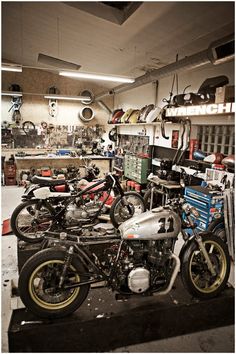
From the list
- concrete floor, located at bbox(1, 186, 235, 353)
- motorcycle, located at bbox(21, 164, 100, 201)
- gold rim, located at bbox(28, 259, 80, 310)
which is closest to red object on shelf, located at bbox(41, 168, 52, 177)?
motorcycle, located at bbox(21, 164, 100, 201)

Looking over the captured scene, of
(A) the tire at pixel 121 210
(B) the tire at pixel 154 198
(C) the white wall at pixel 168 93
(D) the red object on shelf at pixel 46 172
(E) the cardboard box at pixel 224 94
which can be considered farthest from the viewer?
(D) the red object on shelf at pixel 46 172

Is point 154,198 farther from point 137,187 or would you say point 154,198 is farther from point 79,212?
point 79,212

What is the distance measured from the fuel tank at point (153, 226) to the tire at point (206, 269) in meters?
0.24

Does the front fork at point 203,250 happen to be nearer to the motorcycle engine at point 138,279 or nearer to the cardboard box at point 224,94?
the motorcycle engine at point 138,279

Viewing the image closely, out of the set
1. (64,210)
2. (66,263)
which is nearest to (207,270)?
(66,263)

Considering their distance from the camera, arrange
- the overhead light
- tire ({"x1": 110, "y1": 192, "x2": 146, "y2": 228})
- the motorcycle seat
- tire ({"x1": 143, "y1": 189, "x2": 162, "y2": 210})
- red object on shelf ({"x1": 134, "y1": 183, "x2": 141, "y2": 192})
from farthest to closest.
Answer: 1. red object on shelf ({"x1": 134, "y1": 183, "x2": 141, "y2": 192})
2. tire ({"x1": 143, "y1": 189, "x2": 162, "y2": 210})
3. the overhead light
4. tire ({"x1": 110, "y1": 192, "x2": 146, "y2": 228})
5. the motorcycle seat

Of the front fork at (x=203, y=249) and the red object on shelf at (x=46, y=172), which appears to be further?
the red object on shelf at (x=46, y=172)

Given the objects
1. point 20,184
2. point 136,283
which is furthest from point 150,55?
point 20,184

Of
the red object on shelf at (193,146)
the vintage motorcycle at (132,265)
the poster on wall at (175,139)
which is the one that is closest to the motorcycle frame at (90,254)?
the vintage motorcycle at (132,265)

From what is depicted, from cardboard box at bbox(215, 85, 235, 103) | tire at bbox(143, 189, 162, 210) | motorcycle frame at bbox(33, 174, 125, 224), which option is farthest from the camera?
tire at bbox(143, 189, 162, 210)

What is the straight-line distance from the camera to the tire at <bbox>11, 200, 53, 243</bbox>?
313 cm

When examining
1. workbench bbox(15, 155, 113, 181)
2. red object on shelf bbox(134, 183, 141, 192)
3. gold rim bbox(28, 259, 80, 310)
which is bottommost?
gold rim bbox(28, 259, 80, 310)

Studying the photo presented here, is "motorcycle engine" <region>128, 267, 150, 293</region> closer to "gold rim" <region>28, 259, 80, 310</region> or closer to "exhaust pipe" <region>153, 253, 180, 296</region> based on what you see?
"exhaust pipe" <region>153, 253, 180, 296</region>

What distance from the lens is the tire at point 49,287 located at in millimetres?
1716
